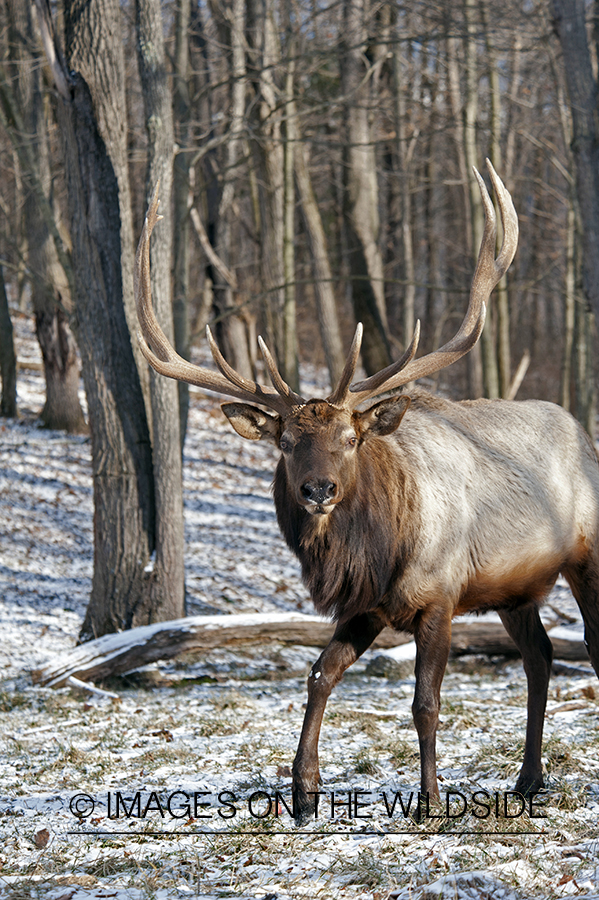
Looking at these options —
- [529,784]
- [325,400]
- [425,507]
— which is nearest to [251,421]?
[325,400]

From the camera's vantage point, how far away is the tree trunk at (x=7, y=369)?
15.2 meters

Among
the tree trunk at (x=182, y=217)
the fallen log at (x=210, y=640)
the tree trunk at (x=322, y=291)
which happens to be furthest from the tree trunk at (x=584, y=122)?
the tree trunk at (x=322, y=291)

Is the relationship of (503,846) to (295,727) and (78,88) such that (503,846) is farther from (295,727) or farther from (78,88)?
(78,88)

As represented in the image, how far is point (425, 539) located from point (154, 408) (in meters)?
3.66

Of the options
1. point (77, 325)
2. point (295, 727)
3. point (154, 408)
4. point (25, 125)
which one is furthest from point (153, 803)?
point (25, 125)

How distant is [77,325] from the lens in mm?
7883

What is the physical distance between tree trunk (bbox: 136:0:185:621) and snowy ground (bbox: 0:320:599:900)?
79 centimetres

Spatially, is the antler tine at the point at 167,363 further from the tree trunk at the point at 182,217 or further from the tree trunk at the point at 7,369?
the tree trunk at the point at 7,369

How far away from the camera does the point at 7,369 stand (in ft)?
50.4

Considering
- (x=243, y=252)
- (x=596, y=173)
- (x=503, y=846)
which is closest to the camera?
(x=503, y=846)

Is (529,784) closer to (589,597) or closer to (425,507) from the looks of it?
(589,597)

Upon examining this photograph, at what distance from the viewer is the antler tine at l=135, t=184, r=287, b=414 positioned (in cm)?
499

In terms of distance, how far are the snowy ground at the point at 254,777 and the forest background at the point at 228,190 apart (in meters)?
1.16

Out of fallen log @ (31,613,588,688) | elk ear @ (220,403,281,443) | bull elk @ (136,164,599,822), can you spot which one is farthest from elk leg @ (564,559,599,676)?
fallen log @ (31,613,588,688)
